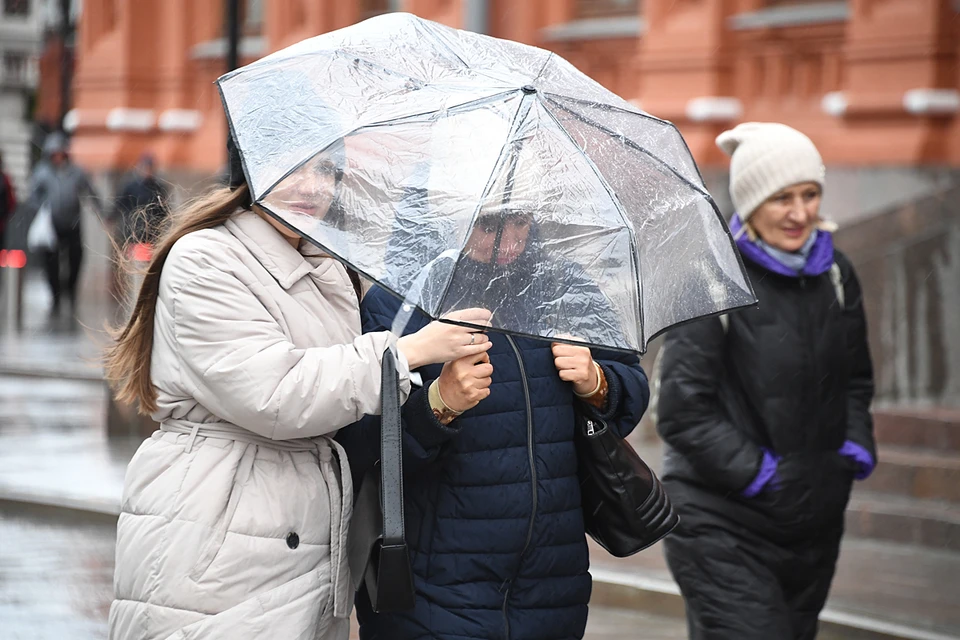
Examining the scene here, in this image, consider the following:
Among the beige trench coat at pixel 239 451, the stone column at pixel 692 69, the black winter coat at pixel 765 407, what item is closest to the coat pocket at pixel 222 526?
the beige trench coat at pixel 239 451

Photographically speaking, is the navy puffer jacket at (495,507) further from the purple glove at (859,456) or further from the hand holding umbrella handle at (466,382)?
the purple glove at (859,456)

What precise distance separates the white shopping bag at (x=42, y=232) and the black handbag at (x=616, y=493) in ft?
59.6

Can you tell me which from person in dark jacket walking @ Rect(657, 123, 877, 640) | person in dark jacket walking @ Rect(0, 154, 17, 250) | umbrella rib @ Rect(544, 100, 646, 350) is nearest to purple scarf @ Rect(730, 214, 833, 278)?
person in dark jacket walking @ Rect(657, 123, 877, 640)

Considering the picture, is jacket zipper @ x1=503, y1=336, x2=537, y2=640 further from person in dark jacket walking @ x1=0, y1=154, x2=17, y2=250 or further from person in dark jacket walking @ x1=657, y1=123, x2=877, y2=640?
person in dark jacket walking @ x1=0, y1=154, x2=17, y2=250

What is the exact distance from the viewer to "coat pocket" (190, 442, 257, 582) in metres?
3.20

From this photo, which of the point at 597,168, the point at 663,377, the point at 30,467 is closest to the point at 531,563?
the point at 597,168

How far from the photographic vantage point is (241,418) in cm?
315

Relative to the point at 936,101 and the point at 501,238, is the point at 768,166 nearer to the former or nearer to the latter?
the point at 501,238

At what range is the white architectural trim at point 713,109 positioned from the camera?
1413 cm

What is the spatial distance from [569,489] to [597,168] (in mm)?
778

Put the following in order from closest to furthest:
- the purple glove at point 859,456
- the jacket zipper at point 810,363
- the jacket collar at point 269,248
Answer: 1. the jacket collar at point 269,248
2. the jacket zipper at point 810,363
3. the purple glove at point 859,456

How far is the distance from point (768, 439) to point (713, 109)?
391 inches

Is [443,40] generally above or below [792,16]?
below

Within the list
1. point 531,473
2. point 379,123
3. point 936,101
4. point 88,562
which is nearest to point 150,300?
point 379,123
